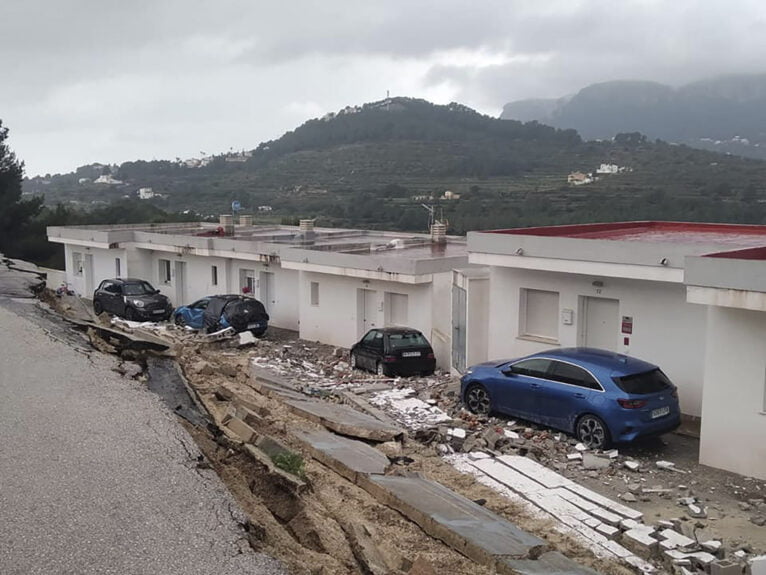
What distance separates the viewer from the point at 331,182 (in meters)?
89.3

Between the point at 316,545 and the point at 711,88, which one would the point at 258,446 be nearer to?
the point at 316,545

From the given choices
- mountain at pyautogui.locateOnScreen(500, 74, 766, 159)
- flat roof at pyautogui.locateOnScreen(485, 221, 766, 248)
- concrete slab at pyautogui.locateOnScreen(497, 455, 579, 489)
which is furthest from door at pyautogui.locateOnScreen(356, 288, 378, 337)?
mountain at pyautogui.locateOnScreen(500, 74, 766, 159)

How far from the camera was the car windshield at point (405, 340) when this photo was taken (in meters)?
21.2

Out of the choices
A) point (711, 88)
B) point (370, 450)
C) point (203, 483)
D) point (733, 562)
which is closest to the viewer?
point (203, 483)

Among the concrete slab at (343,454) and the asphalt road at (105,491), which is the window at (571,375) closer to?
the concrete slab at (343,454)

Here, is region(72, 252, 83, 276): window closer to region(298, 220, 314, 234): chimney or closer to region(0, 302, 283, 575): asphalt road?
region(298, 220, 314, 234): chimney

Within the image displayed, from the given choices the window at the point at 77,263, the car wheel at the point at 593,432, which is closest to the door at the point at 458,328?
the car wheel at the point at 593,432

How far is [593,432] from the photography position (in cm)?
1416

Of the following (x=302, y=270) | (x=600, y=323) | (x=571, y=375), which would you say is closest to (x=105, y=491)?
(x=571, y=375)

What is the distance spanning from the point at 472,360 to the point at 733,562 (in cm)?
1138

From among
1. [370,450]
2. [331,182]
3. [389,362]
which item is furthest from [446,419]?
[331,182]

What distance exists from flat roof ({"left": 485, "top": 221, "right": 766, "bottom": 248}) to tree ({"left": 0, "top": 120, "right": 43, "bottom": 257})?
4162 centimetres

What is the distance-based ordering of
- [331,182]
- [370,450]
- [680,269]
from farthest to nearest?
1. [331,182]
2. [680,269]
3. [370,450]

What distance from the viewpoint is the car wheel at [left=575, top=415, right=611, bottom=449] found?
1388 cm
